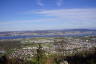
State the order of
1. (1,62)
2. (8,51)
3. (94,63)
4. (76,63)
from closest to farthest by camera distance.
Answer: (1,62), (94,63), (76,63), (8,51)

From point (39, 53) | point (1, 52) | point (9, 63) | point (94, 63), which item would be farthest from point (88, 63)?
point (1, 52)

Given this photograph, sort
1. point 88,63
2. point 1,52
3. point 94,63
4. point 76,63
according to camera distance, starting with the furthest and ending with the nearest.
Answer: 1. point 1,52
2. point 76,63
3. point 88,63
4. point 94,63

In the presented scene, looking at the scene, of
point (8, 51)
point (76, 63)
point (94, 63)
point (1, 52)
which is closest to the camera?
point (94, 63)

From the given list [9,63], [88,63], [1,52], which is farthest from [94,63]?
[1,52]

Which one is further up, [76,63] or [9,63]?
[9,63]

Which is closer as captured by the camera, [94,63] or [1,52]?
[94,63]

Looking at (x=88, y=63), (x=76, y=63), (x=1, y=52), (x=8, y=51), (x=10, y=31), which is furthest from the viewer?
(x=10, y=31)

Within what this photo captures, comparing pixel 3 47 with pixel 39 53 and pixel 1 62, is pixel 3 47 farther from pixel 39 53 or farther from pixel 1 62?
pixel 1 62

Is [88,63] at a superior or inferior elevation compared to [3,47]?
inferior

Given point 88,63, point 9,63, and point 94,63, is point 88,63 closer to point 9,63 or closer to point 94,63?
point 94,63
